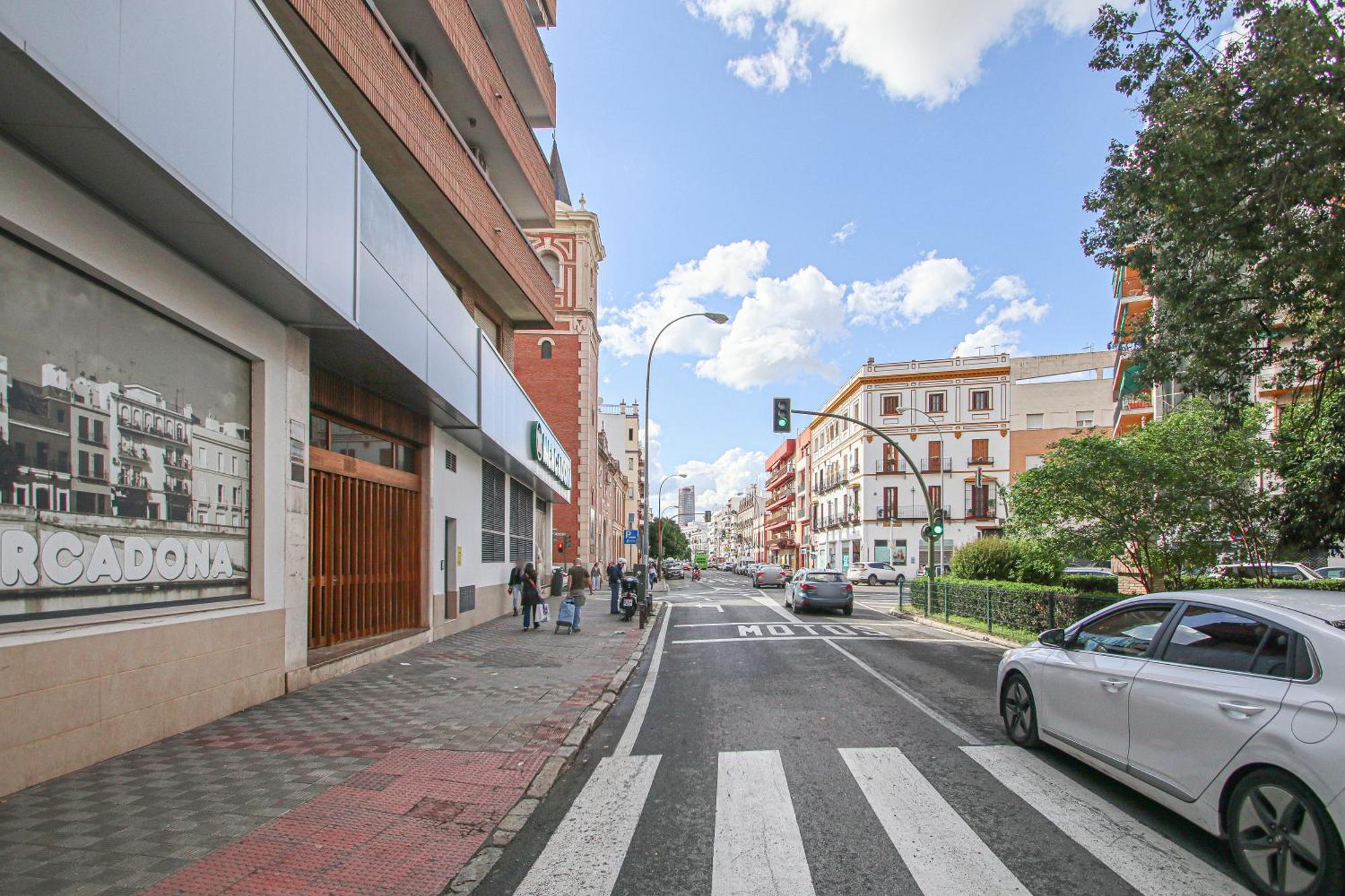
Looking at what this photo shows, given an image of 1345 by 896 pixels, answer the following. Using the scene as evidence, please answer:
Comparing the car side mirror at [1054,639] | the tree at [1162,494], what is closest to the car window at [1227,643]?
the car side mirror at [1054,639]

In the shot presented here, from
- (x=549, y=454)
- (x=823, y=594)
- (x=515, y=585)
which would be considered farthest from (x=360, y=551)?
(x=823, y=594)

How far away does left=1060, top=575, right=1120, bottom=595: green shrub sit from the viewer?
606 inches

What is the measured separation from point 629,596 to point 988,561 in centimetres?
1033

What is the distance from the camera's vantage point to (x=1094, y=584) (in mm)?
15750

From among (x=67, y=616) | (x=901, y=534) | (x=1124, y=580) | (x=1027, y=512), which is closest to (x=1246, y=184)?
(x=1027, y=512)

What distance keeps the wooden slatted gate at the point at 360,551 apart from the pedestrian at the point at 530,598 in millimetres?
2728

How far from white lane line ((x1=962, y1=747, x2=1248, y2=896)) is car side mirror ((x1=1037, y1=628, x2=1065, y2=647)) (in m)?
0.92

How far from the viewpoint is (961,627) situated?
17516 millimetres

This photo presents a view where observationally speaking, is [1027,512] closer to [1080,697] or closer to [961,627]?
[961,627]

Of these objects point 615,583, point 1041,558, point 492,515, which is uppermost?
point 492,515

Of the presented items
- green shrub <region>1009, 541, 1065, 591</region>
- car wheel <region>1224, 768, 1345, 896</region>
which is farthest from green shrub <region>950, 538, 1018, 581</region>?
car wheel <region>1224, 768, 1345, 896</region>

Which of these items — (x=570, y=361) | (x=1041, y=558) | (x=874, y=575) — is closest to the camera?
(x=1041, y=558)

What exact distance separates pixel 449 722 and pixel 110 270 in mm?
4813

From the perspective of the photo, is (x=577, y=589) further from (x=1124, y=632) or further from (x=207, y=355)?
(x=1124, y=632)
